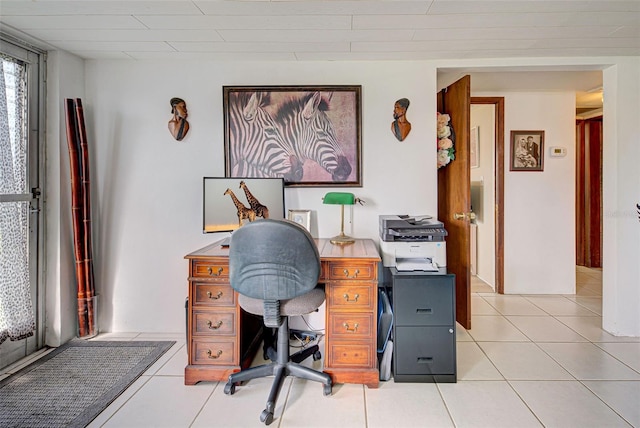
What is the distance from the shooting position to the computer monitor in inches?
91.8

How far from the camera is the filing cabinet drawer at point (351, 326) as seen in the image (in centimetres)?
196

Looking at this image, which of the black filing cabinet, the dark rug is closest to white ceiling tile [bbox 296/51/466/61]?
the black filing cabinet

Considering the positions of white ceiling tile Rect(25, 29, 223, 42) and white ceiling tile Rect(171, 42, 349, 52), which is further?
white ceiling tile Rect(171, 42, 349, 52)

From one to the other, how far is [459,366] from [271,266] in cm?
150

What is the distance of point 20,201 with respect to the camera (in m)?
2.25

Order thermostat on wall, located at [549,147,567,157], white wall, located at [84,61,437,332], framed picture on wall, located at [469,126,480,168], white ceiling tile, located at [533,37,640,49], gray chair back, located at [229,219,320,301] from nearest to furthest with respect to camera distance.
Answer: gray chair back, located at [229,219,320,301] < white ceiling tile, located at [533,37,640,49] < white wall, located at [84,61,437,332] < thermostat on wall, located at [549,147,567,157] < framed picture on wall, located at [469,126,480,168]

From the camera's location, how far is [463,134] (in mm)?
2574

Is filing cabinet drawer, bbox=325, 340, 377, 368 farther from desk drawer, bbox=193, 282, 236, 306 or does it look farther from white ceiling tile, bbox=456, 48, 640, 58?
white ceiling tile, bbox=456, 48, 640, 58

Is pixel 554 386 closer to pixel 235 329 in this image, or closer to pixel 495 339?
pixel 495 339

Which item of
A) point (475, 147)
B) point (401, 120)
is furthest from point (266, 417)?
point (475, 147)

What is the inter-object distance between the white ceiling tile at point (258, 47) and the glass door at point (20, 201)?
108 cm

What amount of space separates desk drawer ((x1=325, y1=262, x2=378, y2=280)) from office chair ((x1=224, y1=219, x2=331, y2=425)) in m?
0.22

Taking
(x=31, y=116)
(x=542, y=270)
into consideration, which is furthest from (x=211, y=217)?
(x=542, y=270)

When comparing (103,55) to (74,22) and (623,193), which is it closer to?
(74,22)
